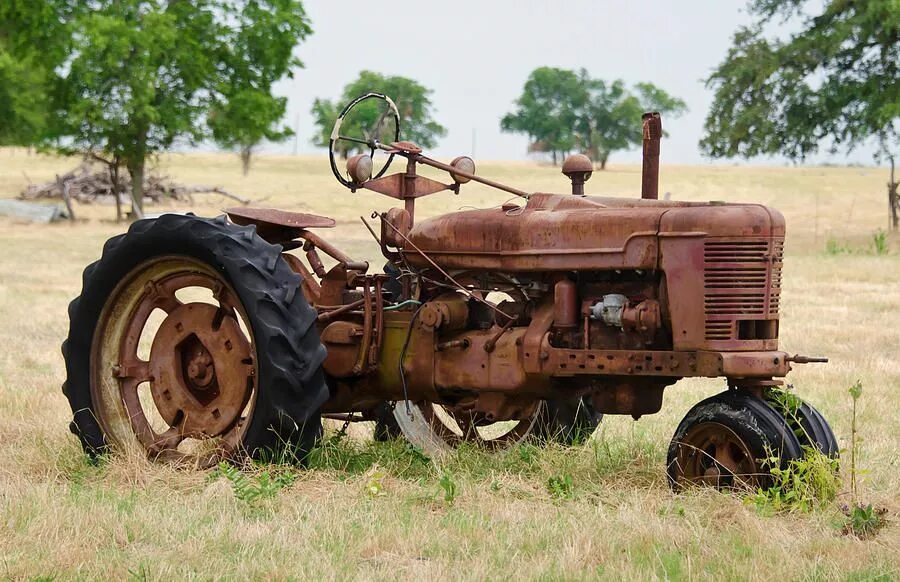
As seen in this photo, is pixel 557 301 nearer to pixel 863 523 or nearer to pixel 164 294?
pixel 863 523

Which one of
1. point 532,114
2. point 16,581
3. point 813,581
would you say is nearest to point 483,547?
point 813,581

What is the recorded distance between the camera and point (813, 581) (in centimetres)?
430

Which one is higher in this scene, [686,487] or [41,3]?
[41,3]

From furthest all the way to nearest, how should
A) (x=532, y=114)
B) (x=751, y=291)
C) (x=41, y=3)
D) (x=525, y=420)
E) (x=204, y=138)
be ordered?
(x=532, y=114), (x=204, y=138), (x=41, y=3), (x=525, y=420), (x=751, y=291)

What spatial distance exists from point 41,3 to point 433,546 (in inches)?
1333

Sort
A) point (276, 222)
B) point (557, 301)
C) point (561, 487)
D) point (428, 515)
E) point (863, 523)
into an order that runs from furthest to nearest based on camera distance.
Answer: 1. point (276, 222)
2. point (557, 301)
3. point (561, 487)
4. point (428, 515)
5. point (863, 523)

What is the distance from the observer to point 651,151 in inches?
252

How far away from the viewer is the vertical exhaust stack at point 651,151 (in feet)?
20.9

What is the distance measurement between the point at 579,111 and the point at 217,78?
2494 inches

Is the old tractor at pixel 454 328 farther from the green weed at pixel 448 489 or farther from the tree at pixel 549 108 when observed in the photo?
the tree at pixel 549 108

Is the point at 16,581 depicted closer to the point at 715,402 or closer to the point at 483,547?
the point at 483,547

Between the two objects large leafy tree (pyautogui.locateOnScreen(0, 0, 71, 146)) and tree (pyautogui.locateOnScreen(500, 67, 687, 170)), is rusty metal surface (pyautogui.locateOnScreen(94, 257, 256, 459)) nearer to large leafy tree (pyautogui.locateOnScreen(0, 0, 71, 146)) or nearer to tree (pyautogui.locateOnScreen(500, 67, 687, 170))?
large leafy tree (pyautogui.locateOnScreen(0, 0, 71, 146))

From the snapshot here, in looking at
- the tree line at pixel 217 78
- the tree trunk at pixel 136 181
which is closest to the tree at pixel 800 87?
the tree line at pixel 217 78

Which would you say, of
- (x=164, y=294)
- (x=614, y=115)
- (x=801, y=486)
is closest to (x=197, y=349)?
(x=164, y=294)
